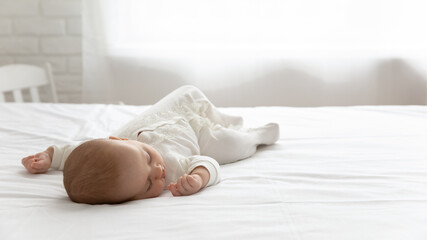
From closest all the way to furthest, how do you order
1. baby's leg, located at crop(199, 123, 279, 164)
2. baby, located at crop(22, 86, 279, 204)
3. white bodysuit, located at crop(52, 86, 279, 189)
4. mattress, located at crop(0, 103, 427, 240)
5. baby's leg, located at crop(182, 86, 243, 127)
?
mattress, located at crop(0, 103, 427, 240) < baby, located at crop(22, 86, 279, 204) < white bodysuit, located at crop(52, 86, 279, 189) < baby's leg, located at crop(199, 123, 279, 164) < baby's leg, located at crop(182, 86, 243, 127)

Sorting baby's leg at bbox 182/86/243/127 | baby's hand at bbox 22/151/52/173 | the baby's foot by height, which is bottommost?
baby's hand at bbox 22/151/52/173

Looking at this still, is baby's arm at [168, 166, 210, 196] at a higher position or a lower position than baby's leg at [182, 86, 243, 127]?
lower

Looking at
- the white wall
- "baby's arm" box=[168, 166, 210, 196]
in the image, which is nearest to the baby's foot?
"baby's arm" box=[168, 166, 210, 196]

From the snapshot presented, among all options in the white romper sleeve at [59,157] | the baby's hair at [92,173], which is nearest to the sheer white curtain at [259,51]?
the white romper sleeve at [59,157]

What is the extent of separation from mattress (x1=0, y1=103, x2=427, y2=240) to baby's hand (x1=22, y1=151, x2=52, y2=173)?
2 cm

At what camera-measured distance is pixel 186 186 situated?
40.8 inches

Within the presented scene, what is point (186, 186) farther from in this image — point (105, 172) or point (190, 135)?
point (190, 135)

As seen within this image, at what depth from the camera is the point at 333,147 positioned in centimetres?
139

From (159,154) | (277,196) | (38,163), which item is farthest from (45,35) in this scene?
(277,196)

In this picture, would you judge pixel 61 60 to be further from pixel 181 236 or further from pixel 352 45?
pixel 181 236

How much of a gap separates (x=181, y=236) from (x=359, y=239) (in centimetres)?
29

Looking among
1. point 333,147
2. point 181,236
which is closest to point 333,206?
point 181,236

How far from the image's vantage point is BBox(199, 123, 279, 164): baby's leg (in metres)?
1.31

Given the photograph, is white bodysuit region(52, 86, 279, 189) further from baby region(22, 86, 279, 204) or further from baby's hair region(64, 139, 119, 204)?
baby's hair region(64, 139, 119, 204)
